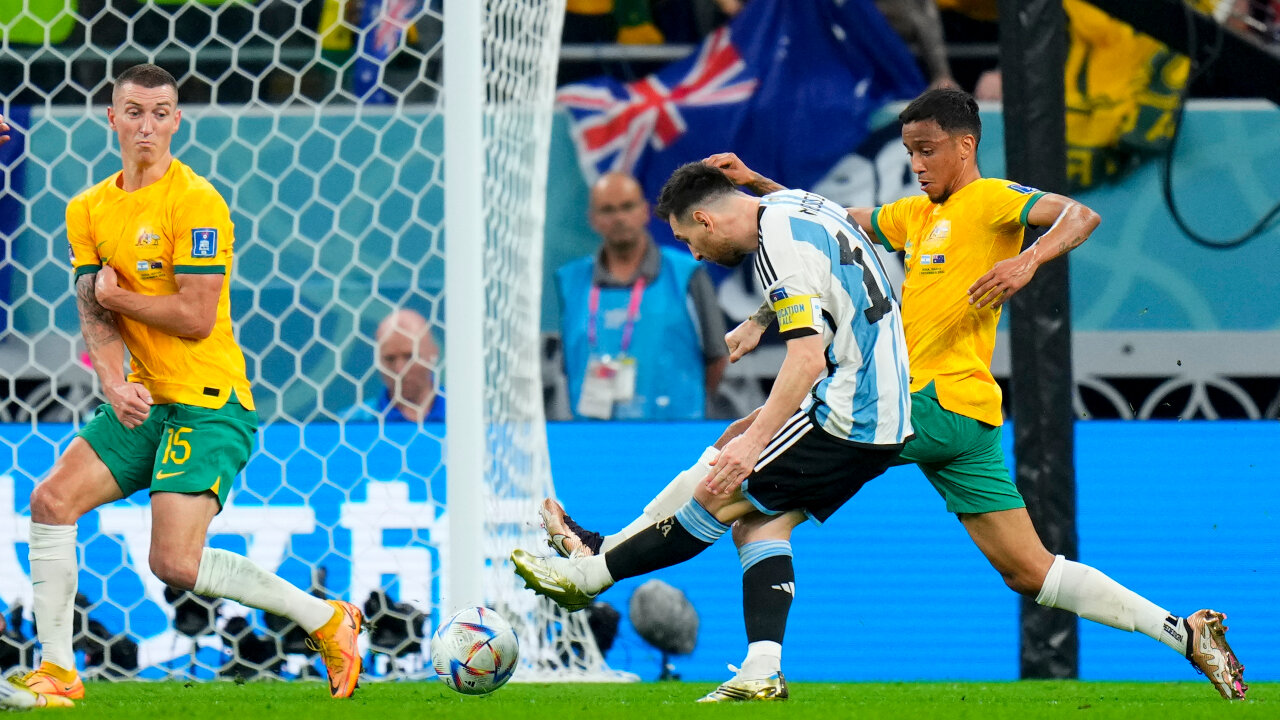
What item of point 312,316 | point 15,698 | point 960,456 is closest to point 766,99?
point 312,316

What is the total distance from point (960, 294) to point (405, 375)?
2.91 m

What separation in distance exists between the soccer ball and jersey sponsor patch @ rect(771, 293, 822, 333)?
1.28 metres

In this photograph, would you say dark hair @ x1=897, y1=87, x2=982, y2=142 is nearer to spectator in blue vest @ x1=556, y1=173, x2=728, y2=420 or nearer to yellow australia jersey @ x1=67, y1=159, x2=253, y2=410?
yellow australia jersey @ x1=67, y1=159, x2=253, y2=410

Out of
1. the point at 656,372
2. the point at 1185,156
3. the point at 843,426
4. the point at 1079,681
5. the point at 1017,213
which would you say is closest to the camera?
the point at 843,426

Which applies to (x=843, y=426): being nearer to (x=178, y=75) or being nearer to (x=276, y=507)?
(x=276, y=507)

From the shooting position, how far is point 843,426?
13.9 ft

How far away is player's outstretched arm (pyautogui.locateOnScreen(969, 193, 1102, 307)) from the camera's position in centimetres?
430

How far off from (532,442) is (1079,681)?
2294 mm

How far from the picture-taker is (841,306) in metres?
4.18

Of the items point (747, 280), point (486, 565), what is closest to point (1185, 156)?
point (747, 280)

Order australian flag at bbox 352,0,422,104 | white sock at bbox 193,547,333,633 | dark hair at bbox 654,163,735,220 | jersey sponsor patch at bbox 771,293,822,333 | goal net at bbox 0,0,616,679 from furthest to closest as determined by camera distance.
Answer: australian flag at bbox 352,0,422,104 → goal net at bbox 0,0,616,679 → white sock at bbox 193,547,333,633 → dark hair at bbox 654,163,735,220 → jersey sponsor patch at bbox 771,293,822,333

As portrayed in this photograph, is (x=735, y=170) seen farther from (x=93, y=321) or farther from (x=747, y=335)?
(x=93, y=321)

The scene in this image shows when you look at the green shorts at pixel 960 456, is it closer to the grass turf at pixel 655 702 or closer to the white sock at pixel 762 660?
the grass turf at pixel 655 702

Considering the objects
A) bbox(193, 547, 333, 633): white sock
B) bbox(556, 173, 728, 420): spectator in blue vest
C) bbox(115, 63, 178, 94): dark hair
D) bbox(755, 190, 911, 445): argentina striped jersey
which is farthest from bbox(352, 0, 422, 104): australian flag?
bbox(755, 190, 911, 445): argentina striped jersey
